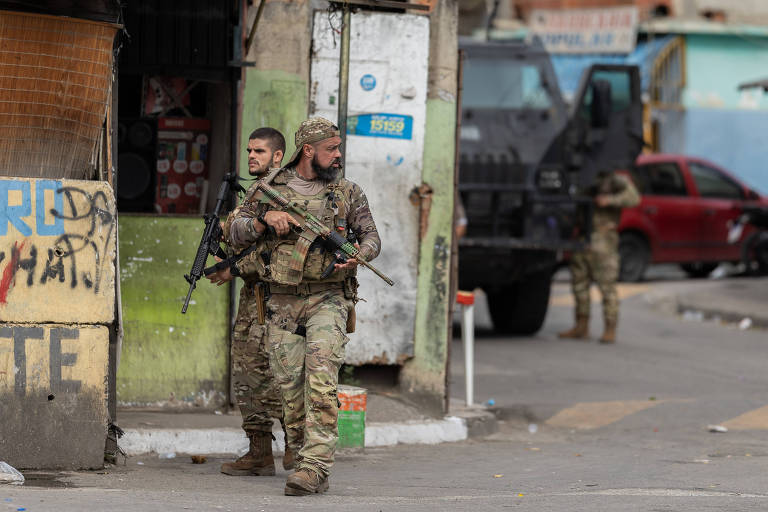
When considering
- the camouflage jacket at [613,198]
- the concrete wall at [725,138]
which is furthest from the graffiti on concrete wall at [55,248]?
the concrete wall at [725,138]

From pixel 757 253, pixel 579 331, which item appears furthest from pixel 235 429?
pixel 757 253

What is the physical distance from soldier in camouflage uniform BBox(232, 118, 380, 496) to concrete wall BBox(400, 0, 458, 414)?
7.07 feet

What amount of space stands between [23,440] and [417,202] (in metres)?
3.06

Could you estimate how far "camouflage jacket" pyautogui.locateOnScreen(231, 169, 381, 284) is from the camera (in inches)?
236

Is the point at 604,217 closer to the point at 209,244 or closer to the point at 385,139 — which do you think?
the point at 385,139

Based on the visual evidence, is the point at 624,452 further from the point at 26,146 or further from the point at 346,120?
the point at 26,146

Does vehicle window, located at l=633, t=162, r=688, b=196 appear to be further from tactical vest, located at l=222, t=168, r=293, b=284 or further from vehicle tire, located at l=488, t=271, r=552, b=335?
tactical vest, located at l=222, t=168, r=293, b=284

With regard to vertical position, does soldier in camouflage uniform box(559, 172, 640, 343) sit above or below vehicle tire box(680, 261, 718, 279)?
above

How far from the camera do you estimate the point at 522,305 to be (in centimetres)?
1410

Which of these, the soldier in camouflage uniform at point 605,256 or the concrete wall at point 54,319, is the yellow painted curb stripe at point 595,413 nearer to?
the soldier in camouflage uniform at point 605,256

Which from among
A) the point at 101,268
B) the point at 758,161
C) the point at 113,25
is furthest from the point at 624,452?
the point at 758,161

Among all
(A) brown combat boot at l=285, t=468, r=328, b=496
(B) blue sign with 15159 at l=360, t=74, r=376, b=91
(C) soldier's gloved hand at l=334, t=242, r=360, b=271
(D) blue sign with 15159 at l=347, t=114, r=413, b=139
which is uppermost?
(B) blue sign with 15159 at l=360, t=74, r=376, b=91

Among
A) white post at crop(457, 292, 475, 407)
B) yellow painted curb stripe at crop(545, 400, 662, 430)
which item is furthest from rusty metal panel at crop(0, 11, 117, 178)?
yellow painted curb stripe at crop(545, 400, 662, 430)

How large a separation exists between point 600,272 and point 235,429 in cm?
697
